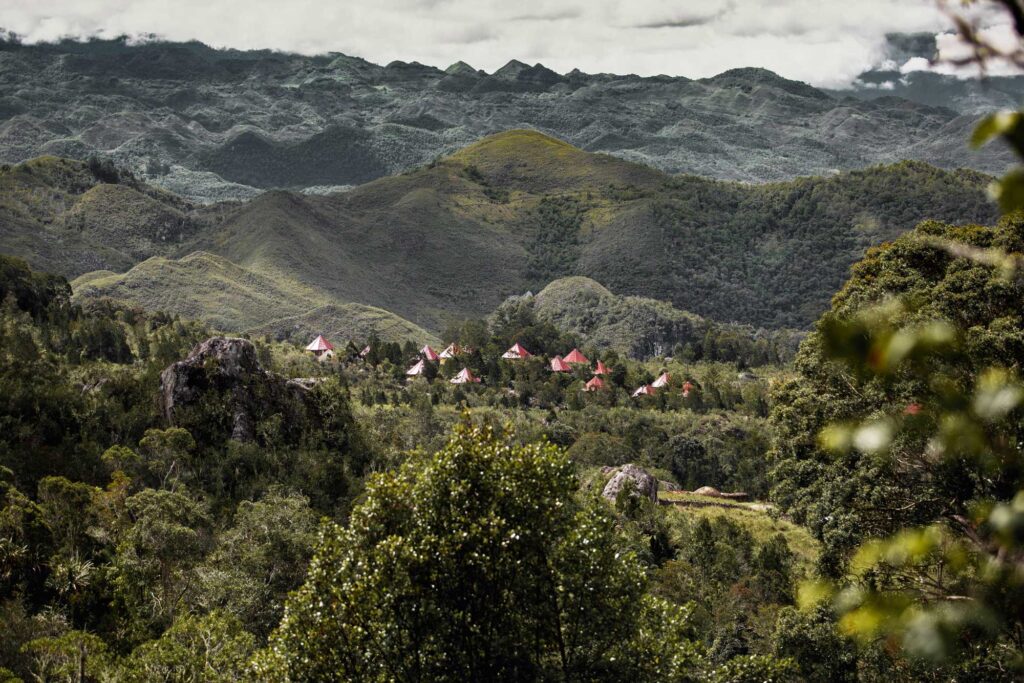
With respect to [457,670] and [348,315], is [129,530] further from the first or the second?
[348,315]

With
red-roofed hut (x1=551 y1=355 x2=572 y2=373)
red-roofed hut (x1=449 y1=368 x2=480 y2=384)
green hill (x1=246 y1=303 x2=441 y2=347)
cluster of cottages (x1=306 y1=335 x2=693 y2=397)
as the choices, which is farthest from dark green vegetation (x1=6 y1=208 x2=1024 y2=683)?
green hill (x1=246 y1=303 x2=441 y2=347)

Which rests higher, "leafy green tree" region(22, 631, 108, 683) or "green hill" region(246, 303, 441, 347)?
"leafy green tree" region(22, 631, 108, 683)

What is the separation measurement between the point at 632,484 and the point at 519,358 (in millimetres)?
61544

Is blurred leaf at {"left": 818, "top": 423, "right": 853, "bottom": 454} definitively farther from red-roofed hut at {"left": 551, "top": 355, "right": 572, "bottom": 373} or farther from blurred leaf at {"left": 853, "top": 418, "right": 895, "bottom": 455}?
red-roofed hut at {"left": 551, "top": 355, "right": 572, "bottom": 373}

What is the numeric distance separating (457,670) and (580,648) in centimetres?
245

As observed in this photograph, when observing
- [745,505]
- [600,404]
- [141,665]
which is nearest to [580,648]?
[141,665]

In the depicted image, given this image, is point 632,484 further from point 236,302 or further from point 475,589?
point 236,302

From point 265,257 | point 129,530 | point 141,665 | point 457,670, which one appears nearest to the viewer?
point 457,670

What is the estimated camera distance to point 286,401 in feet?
184

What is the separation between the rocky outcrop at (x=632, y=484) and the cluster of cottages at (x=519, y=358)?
47.4 metres

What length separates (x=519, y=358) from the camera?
120 metres

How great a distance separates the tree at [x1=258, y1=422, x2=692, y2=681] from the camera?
1945cm

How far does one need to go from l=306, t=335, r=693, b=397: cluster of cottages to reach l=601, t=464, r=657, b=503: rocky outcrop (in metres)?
47.4

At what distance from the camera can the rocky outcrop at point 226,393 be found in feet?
173
